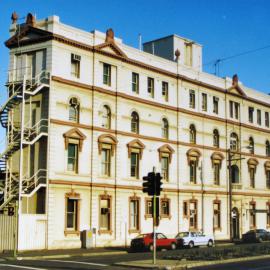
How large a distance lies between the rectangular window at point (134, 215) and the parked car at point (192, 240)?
423 centimetres

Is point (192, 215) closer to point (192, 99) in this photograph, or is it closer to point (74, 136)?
point (192, 99)

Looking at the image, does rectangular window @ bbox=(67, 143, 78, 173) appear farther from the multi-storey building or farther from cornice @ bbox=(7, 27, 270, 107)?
cornice @ bbox=(7, 27, 270, 107)

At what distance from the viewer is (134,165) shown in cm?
5025

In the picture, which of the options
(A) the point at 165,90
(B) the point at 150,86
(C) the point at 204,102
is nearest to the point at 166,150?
(A) the point at 165,90

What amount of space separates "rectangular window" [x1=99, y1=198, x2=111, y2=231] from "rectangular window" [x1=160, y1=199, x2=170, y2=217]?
23.2 feet

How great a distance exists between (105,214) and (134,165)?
231 inches

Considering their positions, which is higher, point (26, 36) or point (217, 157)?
A: point (26, 36)

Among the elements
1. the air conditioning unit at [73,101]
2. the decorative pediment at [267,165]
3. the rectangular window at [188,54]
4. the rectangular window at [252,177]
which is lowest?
the rectangular window at [252,177]

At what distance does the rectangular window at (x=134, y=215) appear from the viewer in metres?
49.2

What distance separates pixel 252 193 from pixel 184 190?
13.5 metres

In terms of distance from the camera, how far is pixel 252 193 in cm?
6481

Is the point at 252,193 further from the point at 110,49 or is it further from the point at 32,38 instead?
the point at 32,38

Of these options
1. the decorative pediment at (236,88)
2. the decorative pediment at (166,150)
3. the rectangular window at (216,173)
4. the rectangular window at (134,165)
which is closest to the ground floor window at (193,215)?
the rectangular window at (216,173)

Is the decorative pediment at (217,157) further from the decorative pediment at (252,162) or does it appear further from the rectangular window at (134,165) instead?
the rectangular window at (134,165)
